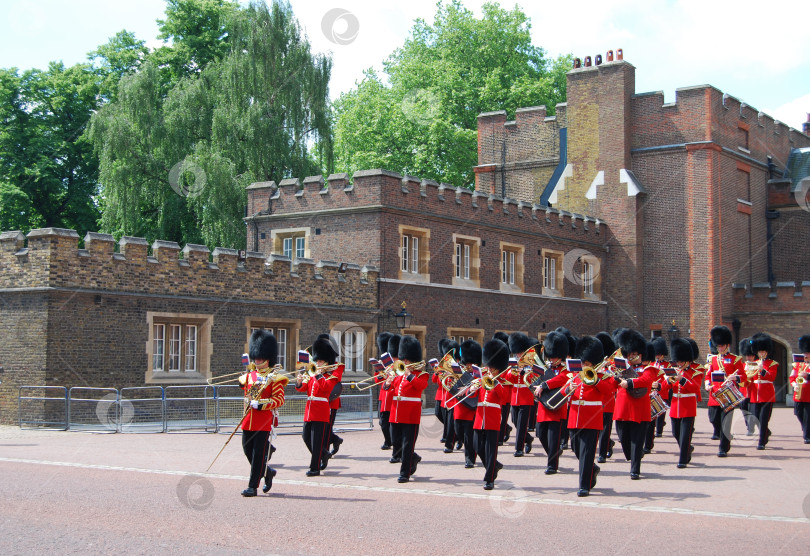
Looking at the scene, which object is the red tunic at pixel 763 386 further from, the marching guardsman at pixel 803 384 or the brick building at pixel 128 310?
the brick building at pixel 128 310

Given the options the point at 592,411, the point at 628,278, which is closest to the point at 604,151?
the point at 628,278

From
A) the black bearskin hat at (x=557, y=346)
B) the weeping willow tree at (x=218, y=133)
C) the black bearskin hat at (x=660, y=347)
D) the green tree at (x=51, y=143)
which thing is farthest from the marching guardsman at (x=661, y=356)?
the green tree at (x=51, y=143)

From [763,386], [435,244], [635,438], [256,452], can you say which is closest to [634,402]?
[635,438]

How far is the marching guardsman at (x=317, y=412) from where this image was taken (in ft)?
38.9

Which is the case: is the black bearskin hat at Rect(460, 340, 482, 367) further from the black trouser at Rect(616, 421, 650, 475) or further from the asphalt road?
the black trouser at Rect(616, 421, 650, 475)

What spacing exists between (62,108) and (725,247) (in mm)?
24905

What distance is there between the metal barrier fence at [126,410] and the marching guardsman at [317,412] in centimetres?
529

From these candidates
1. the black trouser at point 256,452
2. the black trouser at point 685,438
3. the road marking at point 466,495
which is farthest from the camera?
the black trouser at point 685,438

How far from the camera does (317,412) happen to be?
11.9 metres

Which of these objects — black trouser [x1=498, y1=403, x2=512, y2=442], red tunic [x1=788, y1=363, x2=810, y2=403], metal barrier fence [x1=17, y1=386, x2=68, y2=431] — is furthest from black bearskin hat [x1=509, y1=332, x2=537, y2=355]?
metal barrier fence [x1=17, y1=386, x2=68, y2=431]

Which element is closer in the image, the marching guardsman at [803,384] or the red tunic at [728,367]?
the red tunic at [728,367]

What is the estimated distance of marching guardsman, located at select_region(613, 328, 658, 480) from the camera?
11.9 m

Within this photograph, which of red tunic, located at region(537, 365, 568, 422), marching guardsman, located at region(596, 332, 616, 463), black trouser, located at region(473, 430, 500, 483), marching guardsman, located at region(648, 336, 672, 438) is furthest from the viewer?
marching guardsman, located at region(648, 336, 672, 438)

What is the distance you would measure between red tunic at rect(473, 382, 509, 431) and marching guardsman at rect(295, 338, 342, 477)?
1971 mm
